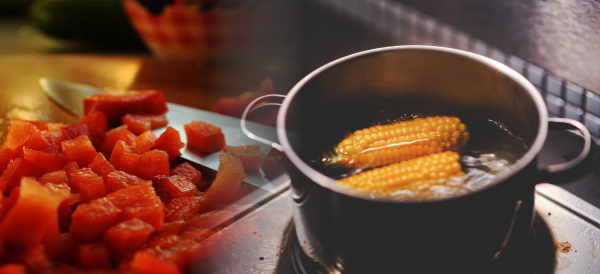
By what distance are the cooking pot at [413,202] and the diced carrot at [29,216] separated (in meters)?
0.30

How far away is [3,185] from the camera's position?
0.73 m

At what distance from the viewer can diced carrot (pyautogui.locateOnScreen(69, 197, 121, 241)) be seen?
0.60 metres

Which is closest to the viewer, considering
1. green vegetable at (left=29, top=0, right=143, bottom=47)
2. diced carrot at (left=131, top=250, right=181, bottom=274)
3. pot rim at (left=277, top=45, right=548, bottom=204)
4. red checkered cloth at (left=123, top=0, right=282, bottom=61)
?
pot rim at (left=277, top=45, right=548, bottom=204)

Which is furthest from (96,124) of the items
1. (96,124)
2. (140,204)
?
(140,204)

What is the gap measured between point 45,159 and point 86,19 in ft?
3.90

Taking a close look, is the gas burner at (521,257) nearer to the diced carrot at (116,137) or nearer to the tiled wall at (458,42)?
the tiled wall at (458,42)

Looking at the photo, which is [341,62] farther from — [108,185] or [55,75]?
[55,75]

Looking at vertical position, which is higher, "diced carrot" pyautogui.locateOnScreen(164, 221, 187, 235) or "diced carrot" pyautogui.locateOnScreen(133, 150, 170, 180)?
"diced carrot" pyautogui.locateOnScreen(133, 150, 170, 180)

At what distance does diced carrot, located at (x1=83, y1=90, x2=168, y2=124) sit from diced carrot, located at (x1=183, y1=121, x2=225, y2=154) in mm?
157

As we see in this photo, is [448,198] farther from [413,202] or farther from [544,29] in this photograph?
[544,29]

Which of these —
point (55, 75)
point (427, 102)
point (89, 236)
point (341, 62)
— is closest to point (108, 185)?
point (89, 236)

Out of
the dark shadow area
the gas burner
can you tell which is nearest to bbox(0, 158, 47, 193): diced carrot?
the gas burner

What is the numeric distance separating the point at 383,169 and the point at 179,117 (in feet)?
1.88

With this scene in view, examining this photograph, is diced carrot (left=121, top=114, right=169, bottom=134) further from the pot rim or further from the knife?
the pot rim
